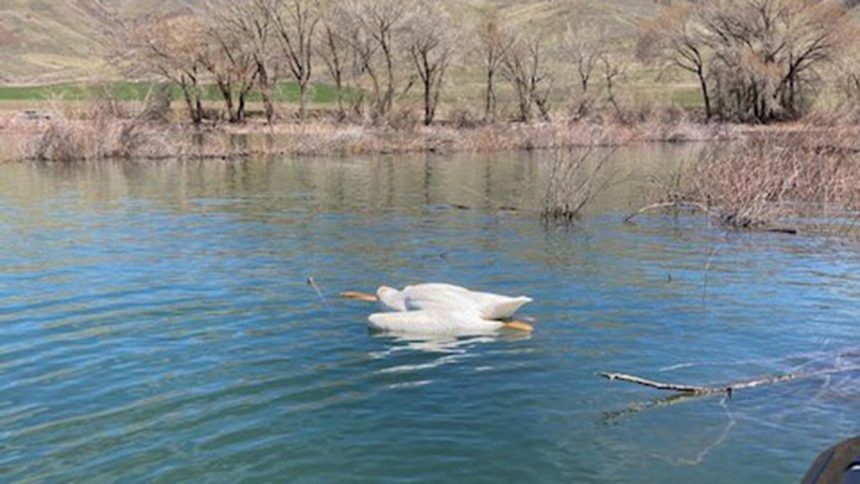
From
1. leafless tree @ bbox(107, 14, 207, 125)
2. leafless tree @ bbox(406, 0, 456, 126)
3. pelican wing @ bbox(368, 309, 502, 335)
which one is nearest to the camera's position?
pelican wing @ bbox(368, 309, 502, 335)

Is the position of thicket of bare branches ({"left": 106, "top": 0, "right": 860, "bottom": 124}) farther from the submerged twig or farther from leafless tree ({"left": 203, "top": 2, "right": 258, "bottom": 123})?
the submerged twig

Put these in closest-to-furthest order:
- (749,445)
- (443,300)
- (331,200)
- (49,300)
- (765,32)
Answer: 1. (749,445)
2. (443,300)
3. (49,300)
4. (331,200)
5. (765,32)

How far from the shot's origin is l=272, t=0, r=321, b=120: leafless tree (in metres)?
68.3

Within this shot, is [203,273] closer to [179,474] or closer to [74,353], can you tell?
[74,353]

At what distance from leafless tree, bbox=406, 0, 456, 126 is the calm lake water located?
1951 inches

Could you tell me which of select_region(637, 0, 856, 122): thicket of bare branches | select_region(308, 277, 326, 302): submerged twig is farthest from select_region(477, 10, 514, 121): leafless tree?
select_region(308, 277, 326, 302): submerged twig

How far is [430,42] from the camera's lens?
2714 inches

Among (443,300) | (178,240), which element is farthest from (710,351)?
(178,240)

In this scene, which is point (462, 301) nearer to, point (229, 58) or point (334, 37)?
point (229, 58)

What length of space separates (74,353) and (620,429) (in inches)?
282

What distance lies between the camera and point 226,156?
155ft

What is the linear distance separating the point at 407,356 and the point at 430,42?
61.3 metres

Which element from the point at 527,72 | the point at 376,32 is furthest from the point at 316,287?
the point at 527,72

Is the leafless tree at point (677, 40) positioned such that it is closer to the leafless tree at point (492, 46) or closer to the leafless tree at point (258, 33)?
the leafless tree at point (492, 46)
